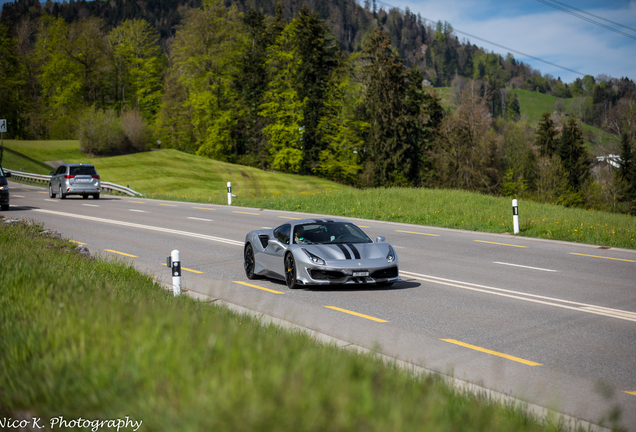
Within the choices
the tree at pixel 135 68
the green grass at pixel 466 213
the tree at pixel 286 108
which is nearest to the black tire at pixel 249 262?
the green grass at pixel 466 213

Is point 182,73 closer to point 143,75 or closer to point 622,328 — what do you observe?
point 143,75

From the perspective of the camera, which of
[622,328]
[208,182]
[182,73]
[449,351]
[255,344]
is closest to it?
[255,344]

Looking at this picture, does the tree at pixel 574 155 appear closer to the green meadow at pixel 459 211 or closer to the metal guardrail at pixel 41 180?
the green meadow at pixel 459 211

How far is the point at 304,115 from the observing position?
241 feet

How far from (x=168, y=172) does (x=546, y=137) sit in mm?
48592

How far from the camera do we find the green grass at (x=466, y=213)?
18906mm

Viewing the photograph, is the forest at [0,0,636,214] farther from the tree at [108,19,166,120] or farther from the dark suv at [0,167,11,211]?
the dark suv at [0,167,11,211]

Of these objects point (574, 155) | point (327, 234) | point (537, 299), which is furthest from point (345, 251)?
point (574, 155)

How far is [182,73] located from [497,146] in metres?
42.0

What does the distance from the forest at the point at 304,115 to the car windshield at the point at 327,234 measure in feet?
179

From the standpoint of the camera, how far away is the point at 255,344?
148 inches

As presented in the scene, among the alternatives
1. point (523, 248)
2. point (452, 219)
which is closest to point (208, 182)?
point (452, 219)

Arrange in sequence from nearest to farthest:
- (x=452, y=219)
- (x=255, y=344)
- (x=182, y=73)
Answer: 1. (x=255, y=344)
2. (x=452, y=219)
3. (x=182, y=73)

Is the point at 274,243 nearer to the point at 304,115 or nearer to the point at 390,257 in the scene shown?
the point at 390,257
